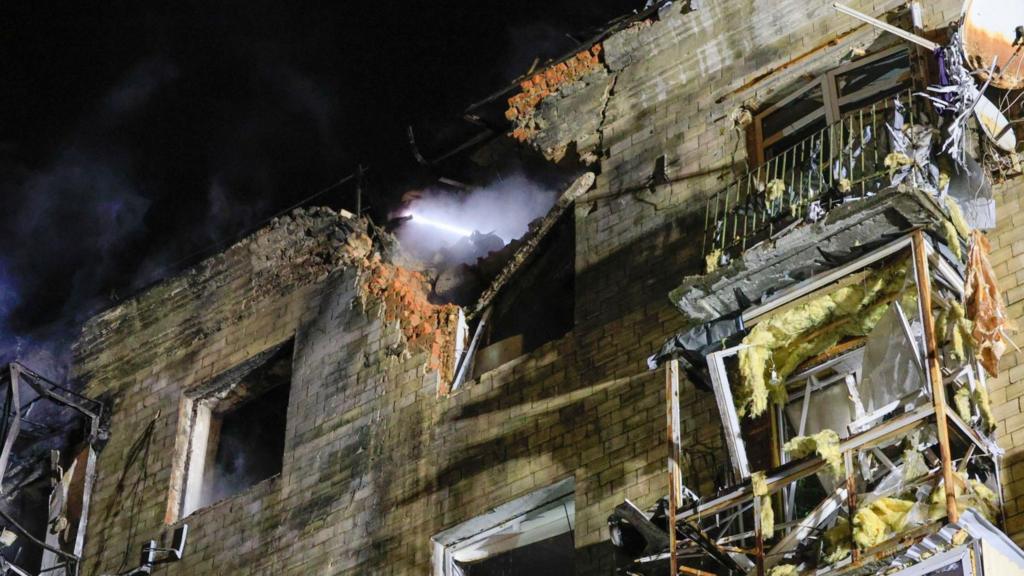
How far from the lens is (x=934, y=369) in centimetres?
1073

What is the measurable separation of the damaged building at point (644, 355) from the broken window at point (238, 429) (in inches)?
1.6

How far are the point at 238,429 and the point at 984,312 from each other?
1075cm

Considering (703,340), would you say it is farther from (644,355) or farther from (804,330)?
(644,355)

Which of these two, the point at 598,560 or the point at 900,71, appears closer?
the point at 598,560

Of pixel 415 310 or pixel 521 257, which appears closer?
pixel 521 257

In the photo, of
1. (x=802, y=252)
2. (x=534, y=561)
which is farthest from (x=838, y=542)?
(x=534, y=561)

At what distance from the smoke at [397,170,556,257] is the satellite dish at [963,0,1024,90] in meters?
8.17

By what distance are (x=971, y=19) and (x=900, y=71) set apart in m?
1.88

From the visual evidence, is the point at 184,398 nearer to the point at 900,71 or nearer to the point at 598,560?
the point at 598,560

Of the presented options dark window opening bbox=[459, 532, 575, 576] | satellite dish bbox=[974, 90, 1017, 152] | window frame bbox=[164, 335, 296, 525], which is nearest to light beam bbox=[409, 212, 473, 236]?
window frame bbox=[164, 335, 296, 525]

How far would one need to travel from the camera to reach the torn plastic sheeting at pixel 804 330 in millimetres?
12211

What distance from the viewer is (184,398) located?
768 inches

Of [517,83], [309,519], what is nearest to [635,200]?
[517,83]

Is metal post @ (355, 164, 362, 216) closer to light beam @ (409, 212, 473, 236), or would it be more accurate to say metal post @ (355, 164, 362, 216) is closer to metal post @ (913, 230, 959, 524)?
light beam @ (409, 212, 473, 236)
